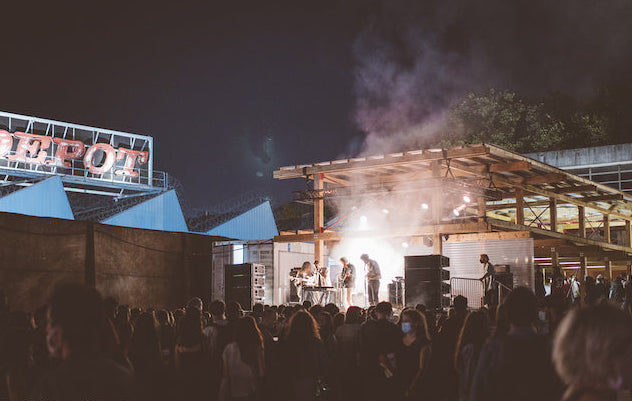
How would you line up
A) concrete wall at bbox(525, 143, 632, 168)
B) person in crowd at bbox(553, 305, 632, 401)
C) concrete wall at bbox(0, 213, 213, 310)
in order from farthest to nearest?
concrete wall at bbox(525, 143, 632, 168) → concrete wall at bbox(0, 213, 213, 310) → person in crowd at bbox(553, 305, 632, 401)

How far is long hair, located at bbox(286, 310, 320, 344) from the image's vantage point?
21.0 feet

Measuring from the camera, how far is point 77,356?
2.80m

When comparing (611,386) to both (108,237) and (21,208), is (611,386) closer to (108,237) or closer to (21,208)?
(108,237)

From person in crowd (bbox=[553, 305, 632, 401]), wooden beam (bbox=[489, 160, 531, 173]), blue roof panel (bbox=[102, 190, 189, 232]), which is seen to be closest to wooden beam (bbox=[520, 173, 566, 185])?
wooden beam (bbox=[489, 160, 531, 173])

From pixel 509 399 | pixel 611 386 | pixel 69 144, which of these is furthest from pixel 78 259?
pixel 69 144

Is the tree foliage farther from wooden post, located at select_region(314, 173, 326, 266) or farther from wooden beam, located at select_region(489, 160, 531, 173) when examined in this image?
wooden post, located at select_region(314, 173, 326, 266)

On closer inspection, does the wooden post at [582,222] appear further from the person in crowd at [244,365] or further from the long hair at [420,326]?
the person in crowd at [244,365]

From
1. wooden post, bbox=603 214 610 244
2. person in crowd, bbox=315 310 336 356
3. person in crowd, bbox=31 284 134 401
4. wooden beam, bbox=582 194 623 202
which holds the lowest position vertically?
person in crowd, bbox=315 310 336 356

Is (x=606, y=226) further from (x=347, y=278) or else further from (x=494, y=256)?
(x=347, y=278)

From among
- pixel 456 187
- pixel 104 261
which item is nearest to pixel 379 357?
pixel 456 187

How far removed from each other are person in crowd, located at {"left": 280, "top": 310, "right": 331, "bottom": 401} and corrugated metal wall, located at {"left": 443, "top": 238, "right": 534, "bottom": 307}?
12.5 m

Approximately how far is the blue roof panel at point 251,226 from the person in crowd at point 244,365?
22705 millimetres

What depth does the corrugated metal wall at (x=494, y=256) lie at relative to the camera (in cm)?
1799

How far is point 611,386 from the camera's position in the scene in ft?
7.75
